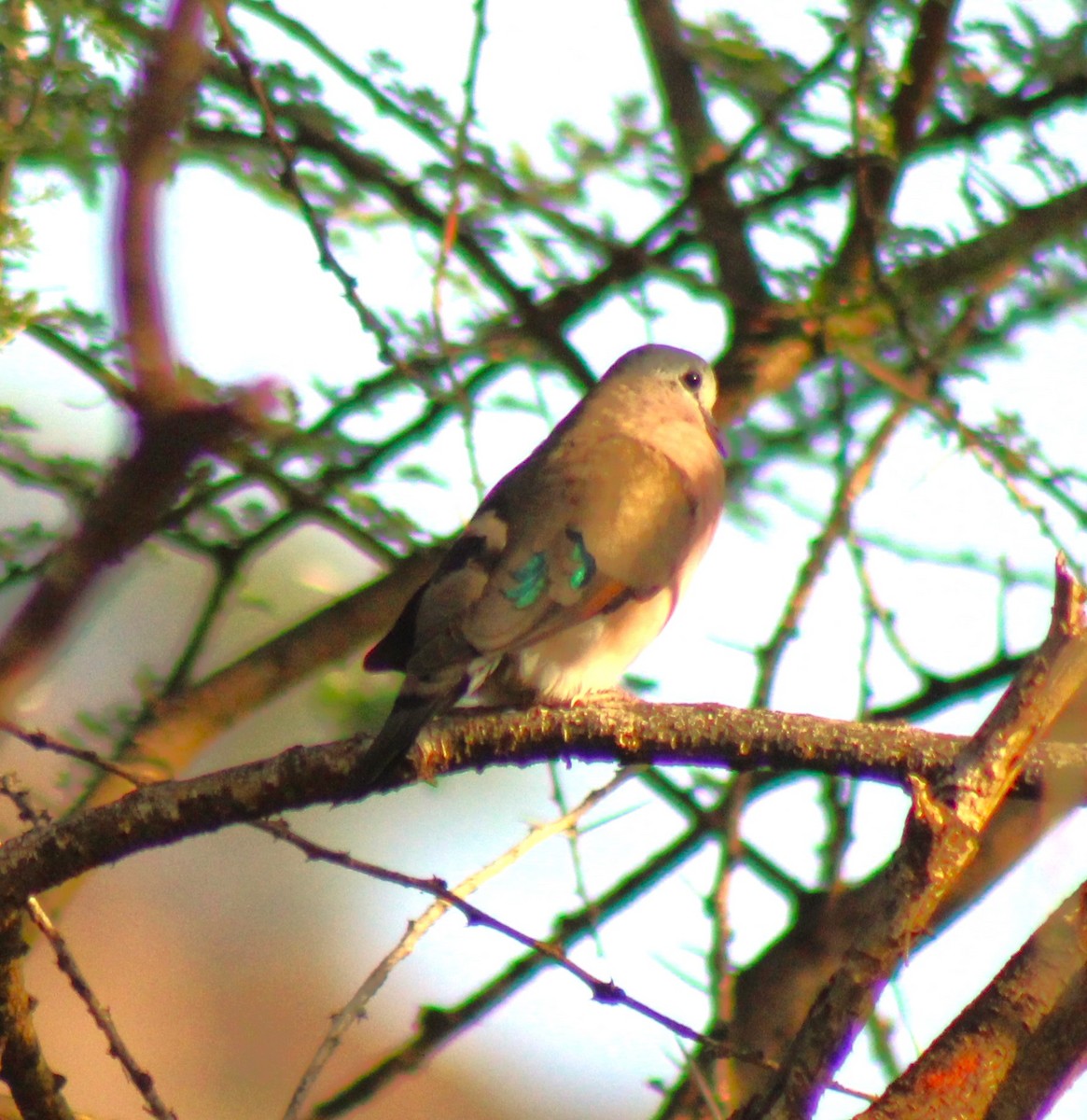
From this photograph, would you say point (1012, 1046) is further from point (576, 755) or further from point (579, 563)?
point (579, 563)

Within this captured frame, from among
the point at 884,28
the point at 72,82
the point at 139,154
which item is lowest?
the point at 139,154

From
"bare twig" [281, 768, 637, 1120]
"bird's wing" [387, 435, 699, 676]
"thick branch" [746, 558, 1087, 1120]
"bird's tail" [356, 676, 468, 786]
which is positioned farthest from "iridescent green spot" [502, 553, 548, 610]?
"thick branch" [746, 558, 1087, 1120]

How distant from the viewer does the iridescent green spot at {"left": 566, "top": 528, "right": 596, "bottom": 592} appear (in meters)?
3.28

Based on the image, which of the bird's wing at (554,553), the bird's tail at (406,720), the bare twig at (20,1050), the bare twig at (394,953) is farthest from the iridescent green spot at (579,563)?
the bare twig at (20,1050)

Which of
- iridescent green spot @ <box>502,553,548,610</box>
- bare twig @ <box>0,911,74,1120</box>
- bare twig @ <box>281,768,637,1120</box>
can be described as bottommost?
bare twig @ <box>0,911,74,1120</box>

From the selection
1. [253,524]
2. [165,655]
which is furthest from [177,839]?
[165,655]

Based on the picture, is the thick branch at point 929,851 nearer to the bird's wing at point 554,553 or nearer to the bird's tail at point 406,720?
the bird's tail at point 406,720

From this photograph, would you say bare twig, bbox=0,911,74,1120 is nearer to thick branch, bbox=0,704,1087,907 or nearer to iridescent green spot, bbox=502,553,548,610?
thick branch, bbox=0,704,1087,907

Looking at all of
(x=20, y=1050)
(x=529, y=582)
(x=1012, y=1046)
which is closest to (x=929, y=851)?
(x=1012, y=1046)

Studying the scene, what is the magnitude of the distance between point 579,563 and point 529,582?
5.5 inches

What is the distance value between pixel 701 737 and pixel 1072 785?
2.11 ft

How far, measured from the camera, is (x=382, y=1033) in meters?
7.22

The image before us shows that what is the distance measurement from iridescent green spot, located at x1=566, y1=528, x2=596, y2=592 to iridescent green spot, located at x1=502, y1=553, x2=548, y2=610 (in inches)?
→ 2.5

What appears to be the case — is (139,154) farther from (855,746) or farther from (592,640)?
(592,640)
